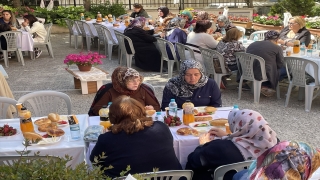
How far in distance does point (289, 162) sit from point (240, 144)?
0.77 m

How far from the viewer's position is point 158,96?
6.75 m

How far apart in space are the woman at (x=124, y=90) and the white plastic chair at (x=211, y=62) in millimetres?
2621

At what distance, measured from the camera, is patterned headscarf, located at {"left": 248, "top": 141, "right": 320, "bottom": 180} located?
1.99 meters

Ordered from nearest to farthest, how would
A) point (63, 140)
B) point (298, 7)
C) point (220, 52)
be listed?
1. point (63, 140)
2. point (220, 52)
3. point (298, 7)

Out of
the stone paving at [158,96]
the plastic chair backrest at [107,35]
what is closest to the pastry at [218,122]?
the stone paving at [158,96]

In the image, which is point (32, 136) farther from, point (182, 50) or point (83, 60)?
point (182, 50)

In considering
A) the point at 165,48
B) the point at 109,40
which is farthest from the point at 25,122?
the point at 109,40

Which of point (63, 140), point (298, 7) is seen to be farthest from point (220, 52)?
point (298, 7)

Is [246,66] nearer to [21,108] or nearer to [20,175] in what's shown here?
[21,108]

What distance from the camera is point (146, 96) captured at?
4.20 metres

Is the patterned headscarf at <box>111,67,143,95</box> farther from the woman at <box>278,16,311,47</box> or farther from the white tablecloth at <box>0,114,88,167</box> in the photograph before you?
the woman at <box>278,16,311,47</box>

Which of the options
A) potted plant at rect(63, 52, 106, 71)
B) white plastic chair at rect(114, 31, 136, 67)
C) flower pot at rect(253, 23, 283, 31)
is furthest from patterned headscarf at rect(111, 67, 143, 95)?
flower pot at rect(253, 23, 283, 31)

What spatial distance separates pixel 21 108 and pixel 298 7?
14.1 metres

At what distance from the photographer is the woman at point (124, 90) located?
4.02 meters
